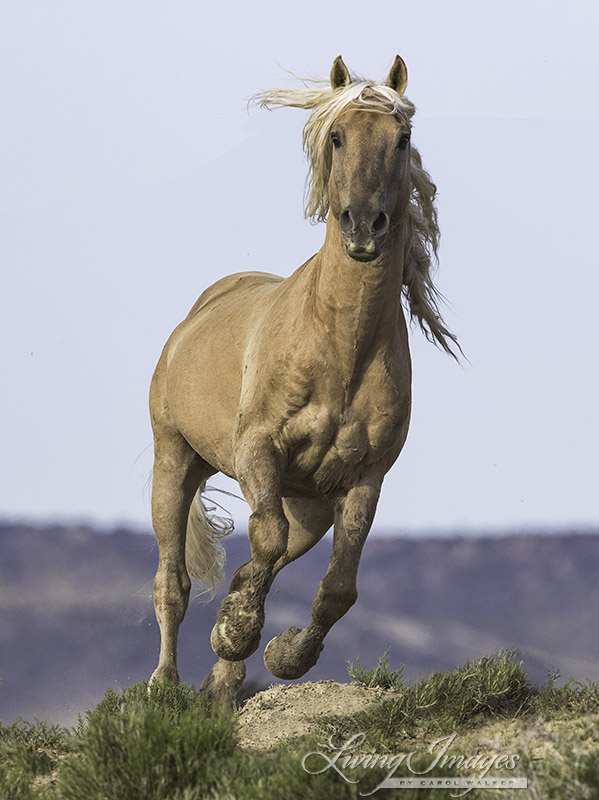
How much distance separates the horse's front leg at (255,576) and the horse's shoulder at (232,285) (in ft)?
8.08

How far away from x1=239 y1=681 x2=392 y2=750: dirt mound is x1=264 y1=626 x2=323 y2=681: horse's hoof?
0.62m

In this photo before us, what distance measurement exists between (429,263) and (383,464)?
1.26 meters

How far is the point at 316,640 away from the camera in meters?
5.31

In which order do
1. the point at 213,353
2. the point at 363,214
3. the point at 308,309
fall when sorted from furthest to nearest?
the point at 213,353
the point at 308,309
the point at 363,214

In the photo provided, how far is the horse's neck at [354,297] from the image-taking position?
518 centimetres

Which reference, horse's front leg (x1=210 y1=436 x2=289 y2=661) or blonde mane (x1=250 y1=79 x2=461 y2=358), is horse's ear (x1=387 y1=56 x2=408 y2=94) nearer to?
blonde mane (x1=250 y1=79 x2=461 y2=358)

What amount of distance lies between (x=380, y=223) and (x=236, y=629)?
6.93 feet

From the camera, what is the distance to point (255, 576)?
5.09 m

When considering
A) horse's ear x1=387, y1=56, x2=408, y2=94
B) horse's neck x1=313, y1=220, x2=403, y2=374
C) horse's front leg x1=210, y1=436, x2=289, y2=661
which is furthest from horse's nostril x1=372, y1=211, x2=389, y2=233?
horse's front leg x1=210, y1=436, x2=289, y2=661

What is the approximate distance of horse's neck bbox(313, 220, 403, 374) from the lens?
5.18 meters

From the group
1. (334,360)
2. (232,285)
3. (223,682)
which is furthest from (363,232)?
(223,682)

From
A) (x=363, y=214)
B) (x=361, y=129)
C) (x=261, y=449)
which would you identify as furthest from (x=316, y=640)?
(x=361, y=129)

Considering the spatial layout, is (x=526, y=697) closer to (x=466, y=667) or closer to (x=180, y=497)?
(x=466, y=667)

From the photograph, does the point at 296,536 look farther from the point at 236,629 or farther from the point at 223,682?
the point at 236,629
